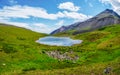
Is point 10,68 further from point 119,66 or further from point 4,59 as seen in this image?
point 119,66

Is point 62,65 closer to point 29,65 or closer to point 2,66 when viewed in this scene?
point 29,65

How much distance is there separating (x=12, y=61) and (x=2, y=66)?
4551 mm

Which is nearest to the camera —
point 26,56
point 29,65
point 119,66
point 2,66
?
point 119,66

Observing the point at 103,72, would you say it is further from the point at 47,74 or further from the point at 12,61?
the point at 12,61

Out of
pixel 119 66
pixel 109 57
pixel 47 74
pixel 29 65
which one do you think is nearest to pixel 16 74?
pixel 47 74

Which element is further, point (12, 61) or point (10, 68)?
point (12, 61)

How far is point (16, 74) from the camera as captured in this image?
122 ft

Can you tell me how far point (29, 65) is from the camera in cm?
4634

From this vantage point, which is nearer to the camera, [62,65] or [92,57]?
[62,65]

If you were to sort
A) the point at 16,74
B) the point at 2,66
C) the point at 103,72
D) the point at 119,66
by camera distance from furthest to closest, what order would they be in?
the point at 2,66 < the point at 16,74 < the point at 119,66 < the point at 103,72

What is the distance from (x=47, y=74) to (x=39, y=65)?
41.6 ft

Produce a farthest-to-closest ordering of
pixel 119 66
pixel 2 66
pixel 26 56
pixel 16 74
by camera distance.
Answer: pixel 26 56 < pixel 2 66 < pixel 16 74 < pixel 119 66

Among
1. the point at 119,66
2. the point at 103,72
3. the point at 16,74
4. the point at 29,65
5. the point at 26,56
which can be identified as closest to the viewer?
the point at 103,72

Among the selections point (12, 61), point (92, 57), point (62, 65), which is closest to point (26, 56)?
point (12, 61)
